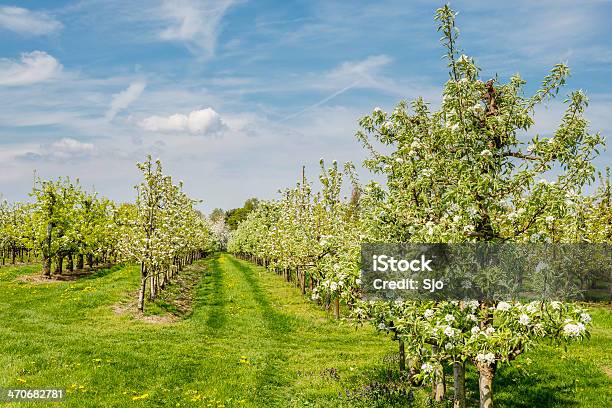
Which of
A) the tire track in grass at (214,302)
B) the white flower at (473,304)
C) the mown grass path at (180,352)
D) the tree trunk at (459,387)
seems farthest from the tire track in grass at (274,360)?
the white flower at (473,304)

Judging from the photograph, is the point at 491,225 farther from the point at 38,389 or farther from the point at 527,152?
the point at 38,389

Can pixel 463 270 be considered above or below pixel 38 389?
above

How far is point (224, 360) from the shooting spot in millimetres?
17766

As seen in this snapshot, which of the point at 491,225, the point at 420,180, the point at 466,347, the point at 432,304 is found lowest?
the point at 466,347

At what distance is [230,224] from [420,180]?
162 metres

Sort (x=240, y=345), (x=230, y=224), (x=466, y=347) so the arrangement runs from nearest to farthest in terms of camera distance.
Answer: (x=466, y=347), (x=240, y=345), (x=230, y=224)

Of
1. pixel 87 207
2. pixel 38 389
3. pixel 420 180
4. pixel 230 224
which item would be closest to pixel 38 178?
pixel 87 207

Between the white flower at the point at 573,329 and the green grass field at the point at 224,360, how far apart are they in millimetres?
2351

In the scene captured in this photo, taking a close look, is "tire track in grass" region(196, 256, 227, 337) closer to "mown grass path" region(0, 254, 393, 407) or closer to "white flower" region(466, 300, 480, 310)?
"mown grass path" region(0, 254, 393, 407)

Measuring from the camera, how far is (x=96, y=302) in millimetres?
29000

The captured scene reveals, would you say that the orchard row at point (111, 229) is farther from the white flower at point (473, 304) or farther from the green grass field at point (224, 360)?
the white flower at point (473, 304)

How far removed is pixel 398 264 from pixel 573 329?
12.1 ft

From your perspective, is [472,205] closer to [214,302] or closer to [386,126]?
[386,126]

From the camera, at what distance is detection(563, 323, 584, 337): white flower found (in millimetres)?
7824
